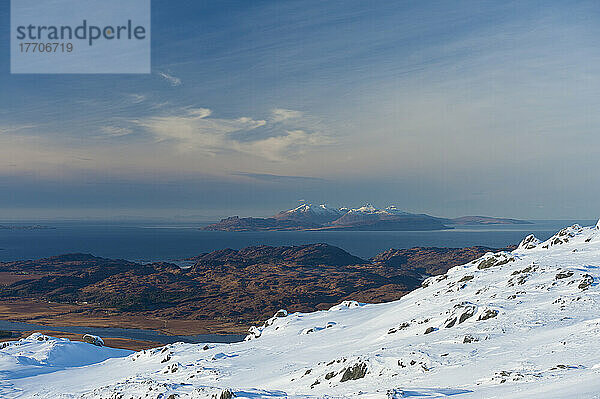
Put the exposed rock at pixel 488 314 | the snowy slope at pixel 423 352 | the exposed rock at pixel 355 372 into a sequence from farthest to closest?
the exposed rock at pixel 488 314 < the exposed rock at pixel 355 372 < the snowy slope at pixel 423 352

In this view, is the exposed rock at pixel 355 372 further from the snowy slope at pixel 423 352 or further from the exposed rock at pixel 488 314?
the exposed rock at pixel 488 314

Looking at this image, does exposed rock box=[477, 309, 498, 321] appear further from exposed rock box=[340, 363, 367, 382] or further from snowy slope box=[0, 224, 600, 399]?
exposed rock box=[340, 363, 367, 382]

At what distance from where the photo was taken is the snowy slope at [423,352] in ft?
76.1

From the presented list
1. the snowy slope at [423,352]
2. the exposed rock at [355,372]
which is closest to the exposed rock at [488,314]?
the snowy slope at [423,352]

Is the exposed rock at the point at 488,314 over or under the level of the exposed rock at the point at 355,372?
over

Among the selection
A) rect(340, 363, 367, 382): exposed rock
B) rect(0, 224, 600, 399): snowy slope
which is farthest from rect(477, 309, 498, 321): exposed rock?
rect(340, 363, 367, 382): exposed rock

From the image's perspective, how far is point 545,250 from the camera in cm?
6431

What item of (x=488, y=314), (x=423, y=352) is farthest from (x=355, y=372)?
(x=488, y=314)

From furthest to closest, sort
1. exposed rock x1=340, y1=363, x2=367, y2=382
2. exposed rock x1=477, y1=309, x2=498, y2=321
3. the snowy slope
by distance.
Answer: exposed rock x1=477, y1=309, x2=498, y2=321 → exposed rock x1=340, y1=363, x2=367, y2=382 → the snowy slope

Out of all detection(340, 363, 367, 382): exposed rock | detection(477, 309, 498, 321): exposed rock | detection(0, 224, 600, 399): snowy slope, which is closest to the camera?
detection(0, 224, 600, 399): snowy slope

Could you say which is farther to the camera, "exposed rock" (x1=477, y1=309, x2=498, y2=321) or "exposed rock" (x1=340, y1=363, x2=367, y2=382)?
"exposed rock" (x1=477, y1=309, x2=498, y2=321)

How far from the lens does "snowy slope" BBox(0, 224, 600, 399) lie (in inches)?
913

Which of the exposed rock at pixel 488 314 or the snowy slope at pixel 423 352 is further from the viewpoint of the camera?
the exposed rock at pixel 488 314

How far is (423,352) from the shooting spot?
29.7 metres
